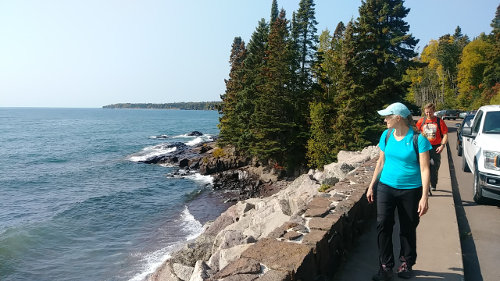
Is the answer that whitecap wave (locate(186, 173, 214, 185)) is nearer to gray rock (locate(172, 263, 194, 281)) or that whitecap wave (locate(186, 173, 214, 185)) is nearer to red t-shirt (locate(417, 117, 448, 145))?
gray rock (locate(172, 263, 194, 281))

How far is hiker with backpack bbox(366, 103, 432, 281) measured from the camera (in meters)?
3.90

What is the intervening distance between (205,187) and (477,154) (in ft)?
78.8

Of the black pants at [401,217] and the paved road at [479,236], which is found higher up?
the black pants at [401,217]

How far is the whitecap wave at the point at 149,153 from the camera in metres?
46.1

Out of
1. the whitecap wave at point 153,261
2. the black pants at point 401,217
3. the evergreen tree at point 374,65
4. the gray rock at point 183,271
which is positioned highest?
the evergreen tree at point 374,65

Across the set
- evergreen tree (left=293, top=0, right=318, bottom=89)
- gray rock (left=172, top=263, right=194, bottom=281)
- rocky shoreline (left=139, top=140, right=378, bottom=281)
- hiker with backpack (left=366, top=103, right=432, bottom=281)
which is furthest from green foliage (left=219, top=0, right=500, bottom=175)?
hiker with backpack (left=366, top=103, right=432, bottom=281)

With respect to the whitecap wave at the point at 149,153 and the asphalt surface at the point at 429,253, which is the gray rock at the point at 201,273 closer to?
the asphalt surface at the point at 429,253

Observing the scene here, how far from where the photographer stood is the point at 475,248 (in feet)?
19.1

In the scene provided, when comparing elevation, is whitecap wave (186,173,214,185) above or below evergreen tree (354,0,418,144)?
below

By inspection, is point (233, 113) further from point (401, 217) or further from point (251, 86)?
point (401, 217)

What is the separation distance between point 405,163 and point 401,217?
2.34 ft

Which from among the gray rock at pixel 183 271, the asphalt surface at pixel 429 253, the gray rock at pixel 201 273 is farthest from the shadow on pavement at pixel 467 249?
the gray rock at pixel 183 271

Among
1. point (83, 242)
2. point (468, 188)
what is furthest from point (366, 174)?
point (83, 242)

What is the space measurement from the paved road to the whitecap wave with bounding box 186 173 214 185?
24.7 meters
